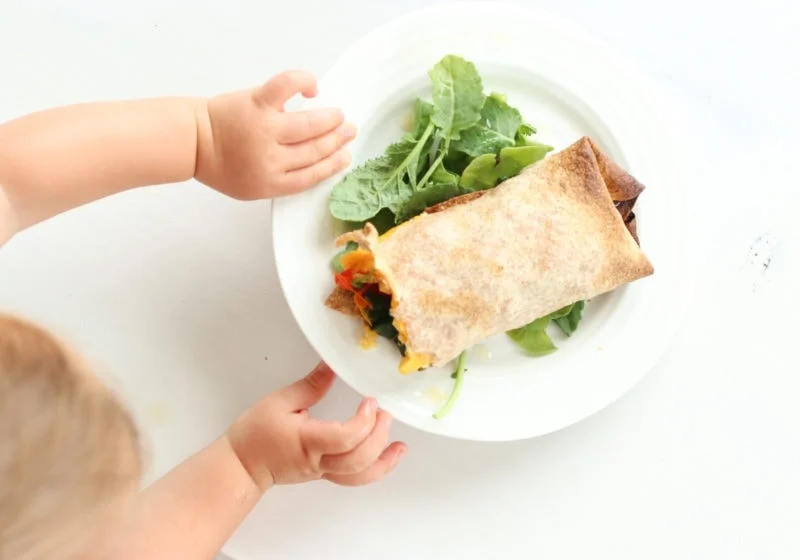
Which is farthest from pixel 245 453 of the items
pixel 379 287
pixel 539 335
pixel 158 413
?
pixel 539 335

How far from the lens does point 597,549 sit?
2.90 ft

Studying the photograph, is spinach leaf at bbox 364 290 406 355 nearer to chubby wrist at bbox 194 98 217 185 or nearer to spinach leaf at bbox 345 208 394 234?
spinach leaf at bbox 345 208 394 234

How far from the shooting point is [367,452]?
2.56 ft

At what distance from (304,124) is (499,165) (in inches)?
8.1

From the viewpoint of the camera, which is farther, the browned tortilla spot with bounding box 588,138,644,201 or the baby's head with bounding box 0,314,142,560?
the browned tortilla spot with bounding box 588,138,644,201

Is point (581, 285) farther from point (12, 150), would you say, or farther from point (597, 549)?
point (12, 150)

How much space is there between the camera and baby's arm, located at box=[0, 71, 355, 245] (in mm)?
733

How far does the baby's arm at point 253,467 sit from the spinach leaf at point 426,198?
19 cm

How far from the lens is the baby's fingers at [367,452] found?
779 millimetres

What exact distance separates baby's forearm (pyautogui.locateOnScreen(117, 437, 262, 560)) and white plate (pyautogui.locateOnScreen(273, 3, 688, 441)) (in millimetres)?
171

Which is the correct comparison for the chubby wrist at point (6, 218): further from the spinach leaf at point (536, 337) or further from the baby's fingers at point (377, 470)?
the spinach leaf at point (536, 337)

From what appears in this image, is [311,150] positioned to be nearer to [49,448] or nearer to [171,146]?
[171,146]

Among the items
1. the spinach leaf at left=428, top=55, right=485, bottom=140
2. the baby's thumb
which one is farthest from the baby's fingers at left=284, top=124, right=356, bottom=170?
the baby's thumb

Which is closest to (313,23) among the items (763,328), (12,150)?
(12,150)
